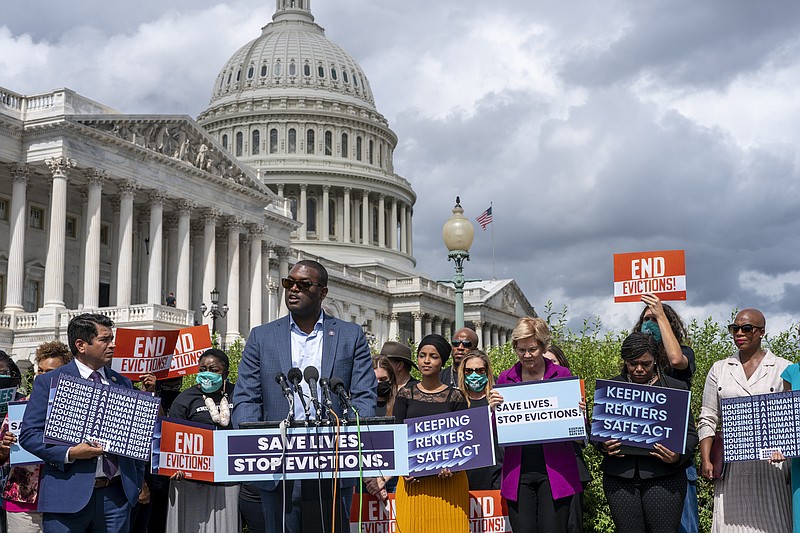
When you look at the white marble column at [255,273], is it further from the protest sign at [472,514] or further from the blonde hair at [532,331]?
the blonde hair at [532,331]

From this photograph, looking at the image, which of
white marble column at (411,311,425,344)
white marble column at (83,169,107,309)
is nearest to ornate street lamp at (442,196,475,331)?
white marble column at (83,169,107,309)

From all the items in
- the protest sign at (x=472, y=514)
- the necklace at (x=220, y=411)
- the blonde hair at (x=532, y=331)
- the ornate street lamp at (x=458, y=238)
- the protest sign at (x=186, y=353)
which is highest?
the ornate street lamp at (x=458, y=238)

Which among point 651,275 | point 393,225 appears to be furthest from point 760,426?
point 393,225

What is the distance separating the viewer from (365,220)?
10544 cm

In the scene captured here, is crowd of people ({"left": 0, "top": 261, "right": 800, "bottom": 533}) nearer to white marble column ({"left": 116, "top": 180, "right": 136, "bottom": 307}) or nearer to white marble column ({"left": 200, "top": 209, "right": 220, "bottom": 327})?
white marble column ({"left": 116, "top": 180, "right": 136, "bottom": 307})

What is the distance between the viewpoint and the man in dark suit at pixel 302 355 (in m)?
7.07

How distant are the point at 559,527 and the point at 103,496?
3.42 m

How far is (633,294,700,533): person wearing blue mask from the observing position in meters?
8.70

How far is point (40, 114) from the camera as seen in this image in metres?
44.4

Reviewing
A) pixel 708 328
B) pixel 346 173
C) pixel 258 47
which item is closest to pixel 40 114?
pixel 708 328

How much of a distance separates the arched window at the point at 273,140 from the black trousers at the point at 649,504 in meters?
98.9

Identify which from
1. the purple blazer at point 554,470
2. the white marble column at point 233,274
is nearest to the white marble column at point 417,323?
the white marble column at point 233,274

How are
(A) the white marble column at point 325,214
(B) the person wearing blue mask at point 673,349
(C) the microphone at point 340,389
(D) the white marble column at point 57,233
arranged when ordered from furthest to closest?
1. (A) the white marble column at point 325,214
2. (D) the white marble column at point 57,233
3. (B) the person wearing blue mask at point 673,349
4. (C) the microphone at point 340,389

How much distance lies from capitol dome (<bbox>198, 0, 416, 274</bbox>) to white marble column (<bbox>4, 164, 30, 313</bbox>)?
182ft
